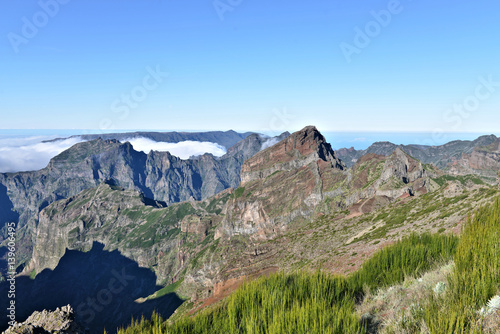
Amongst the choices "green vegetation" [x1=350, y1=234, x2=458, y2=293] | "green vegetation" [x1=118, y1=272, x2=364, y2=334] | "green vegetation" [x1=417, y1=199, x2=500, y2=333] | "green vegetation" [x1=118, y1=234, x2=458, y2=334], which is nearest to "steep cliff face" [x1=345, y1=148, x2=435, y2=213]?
"green vegetation" [x1=350, y1=234, x2=458, y2=293]

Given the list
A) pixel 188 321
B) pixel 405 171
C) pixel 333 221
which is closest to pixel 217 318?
pixel 188 321

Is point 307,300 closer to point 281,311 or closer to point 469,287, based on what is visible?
point 281,311

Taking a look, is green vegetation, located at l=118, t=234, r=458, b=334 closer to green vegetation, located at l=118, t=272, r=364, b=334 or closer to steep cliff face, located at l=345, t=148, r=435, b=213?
Result: green vegetation, located at l=118, t=272, r=364, b=334

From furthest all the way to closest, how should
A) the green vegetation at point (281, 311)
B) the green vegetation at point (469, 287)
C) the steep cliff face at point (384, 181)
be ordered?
the steep cliff face at point (384, 181)
the green vegetation at point (281, 311)
the green vegetation at point (469, 287)

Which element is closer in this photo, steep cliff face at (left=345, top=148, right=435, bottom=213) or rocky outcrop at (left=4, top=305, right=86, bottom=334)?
rocky outcrop at (left=4, top=305, right=86, bottom=334)

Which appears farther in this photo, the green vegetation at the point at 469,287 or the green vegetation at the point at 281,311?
the green vegetation at the point at 281,311

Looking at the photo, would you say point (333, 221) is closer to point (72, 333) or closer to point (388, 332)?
point (72, 333)

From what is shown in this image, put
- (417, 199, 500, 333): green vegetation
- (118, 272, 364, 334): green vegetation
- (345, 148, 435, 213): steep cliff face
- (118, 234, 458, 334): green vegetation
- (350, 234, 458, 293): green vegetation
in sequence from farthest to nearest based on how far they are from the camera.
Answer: (345, 148, 435, 213): steep cliff face → (350, 234, 458, 293): green vegetation → (118, 234, 458, 334): green vegetation → (118, 272, 364, 334): green vegetation → (417, 199, 500, 333): green vegetation

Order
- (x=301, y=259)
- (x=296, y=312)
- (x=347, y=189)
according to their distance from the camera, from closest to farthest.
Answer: (x=296, y=312) < (x=301, y=259) < (x=347, y=189)

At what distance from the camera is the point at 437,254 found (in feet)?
60.9

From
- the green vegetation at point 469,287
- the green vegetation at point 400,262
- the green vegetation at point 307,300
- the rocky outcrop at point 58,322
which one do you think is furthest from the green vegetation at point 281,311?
the rocky outcrop at point 58,322

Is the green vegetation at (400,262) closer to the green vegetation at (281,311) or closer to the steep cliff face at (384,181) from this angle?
the green vegetation at (281,311)

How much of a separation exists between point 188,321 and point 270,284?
17.5ft

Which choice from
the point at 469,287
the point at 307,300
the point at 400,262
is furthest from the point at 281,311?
the point at 400,262
